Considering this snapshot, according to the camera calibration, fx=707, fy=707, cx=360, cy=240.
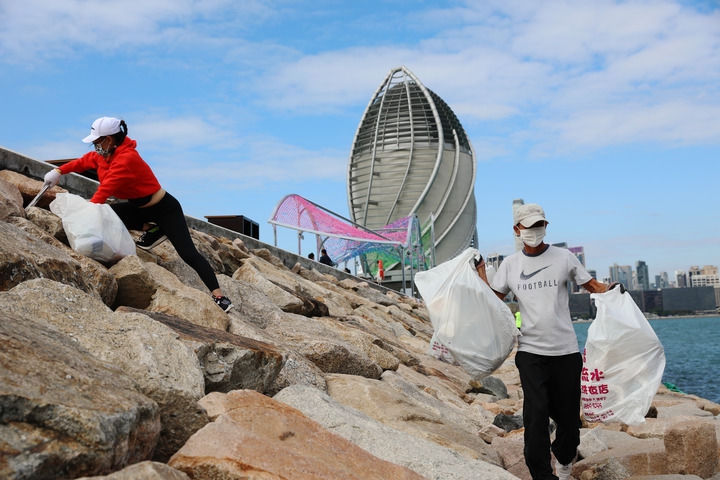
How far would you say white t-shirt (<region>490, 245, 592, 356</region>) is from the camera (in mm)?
3273

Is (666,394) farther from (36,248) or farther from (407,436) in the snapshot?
(36,248)

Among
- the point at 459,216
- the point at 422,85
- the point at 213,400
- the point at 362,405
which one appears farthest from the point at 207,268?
the point at 422,85

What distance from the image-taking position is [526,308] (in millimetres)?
3352

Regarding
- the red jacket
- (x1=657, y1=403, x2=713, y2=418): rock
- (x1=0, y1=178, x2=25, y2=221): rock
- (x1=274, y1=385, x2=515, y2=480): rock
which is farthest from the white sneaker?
(x1=0, y1=178, x2=25, y2=221): rock

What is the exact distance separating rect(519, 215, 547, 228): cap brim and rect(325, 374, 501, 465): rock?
1093 mm

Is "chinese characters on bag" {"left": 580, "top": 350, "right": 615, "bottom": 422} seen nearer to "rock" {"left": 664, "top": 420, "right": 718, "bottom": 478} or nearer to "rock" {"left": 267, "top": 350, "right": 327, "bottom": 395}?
"rock" {"left": 664, "top": 420, "right": 718, "bottom": 478}

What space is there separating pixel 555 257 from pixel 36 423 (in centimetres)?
240

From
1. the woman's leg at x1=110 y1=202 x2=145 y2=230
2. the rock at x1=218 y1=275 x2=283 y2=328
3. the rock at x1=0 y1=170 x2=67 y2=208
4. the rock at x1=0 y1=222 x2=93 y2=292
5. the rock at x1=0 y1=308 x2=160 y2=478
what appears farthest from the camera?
the rock at x1=0 y1=170 x2=67 y2=208

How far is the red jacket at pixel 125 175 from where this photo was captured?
4.45m

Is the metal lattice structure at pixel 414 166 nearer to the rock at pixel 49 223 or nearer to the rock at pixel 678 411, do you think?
the rock at pixel 678 411

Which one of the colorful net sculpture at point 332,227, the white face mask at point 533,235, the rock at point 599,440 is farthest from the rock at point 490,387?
the colorful net sculpture at point 332,227

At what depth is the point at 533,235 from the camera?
11.0 feet

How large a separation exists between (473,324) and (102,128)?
104 inches

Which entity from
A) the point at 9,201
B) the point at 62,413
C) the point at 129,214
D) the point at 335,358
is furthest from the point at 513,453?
the point at 9,201
